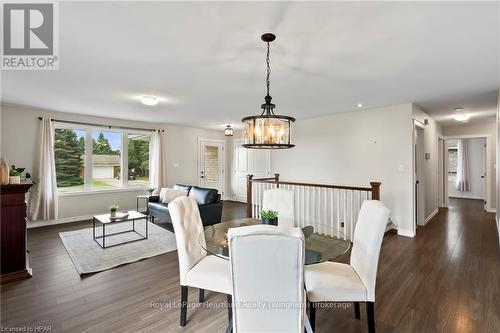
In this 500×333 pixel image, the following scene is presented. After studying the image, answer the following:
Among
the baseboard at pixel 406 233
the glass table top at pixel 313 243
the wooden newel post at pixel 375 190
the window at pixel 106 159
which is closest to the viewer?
the glass table top at pixel 313 243

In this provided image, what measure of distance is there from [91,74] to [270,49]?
2.25 metres

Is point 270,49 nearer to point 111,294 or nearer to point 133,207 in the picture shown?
point 111,294

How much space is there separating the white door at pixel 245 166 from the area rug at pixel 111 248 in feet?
11.6

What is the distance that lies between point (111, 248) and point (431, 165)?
6.96m

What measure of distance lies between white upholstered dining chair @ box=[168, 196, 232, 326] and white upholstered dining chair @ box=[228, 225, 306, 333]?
20.1 inches

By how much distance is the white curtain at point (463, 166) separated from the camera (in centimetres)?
829

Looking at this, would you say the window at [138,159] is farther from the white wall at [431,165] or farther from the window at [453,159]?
the window at [453,159]

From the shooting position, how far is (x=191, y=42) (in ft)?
7.05

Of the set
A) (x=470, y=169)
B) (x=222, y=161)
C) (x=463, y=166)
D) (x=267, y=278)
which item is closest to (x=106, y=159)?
(x=222, y=161)

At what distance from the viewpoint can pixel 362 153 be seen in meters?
4.91

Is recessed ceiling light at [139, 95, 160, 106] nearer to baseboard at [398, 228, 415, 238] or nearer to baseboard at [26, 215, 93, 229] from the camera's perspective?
baseboard at [26, 215, 93, 229]

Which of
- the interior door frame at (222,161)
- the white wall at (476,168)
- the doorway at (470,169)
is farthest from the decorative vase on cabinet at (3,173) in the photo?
the white wall at (476,168)

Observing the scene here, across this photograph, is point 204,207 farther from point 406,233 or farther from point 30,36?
point 406,233

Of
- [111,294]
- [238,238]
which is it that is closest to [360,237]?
[238,238]
